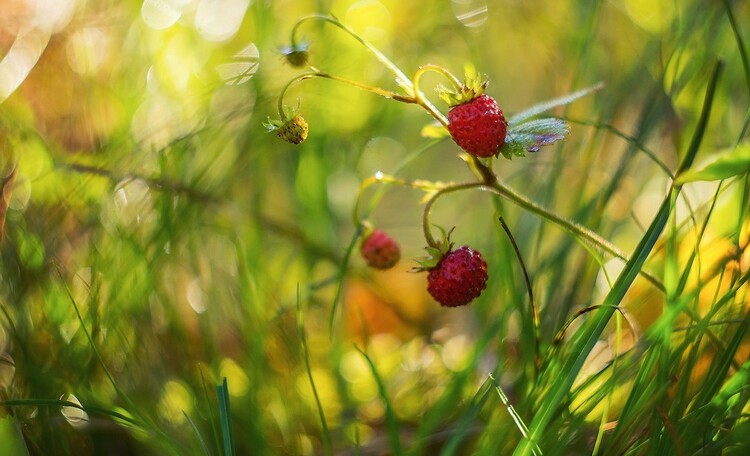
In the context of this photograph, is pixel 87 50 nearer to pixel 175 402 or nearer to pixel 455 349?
pixel 175 402

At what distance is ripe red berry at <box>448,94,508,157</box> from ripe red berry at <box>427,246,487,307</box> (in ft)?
0.36

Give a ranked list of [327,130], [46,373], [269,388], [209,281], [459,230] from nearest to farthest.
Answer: [46,373] < [269,388] < [209,281] < [327,130] < [459,230]

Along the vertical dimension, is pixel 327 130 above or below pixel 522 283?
above

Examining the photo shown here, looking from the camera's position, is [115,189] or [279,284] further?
[279,284]

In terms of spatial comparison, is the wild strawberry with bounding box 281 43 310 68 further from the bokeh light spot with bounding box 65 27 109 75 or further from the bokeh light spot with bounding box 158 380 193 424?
the bokeh light spot with bounding box 65 27 109 75

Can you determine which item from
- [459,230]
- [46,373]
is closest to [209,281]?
[46,373]

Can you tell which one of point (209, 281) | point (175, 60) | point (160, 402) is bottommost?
point (160, 402)

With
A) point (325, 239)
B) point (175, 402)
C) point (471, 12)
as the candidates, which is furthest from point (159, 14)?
point (175, 402)

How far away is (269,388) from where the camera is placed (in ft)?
2.81

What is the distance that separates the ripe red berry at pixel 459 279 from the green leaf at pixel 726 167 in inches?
7.9

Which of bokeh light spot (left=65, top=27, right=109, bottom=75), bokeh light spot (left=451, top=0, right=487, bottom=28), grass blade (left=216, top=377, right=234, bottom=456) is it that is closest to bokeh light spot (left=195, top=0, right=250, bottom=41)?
bokeh light spot (left=65, top=27, right=109, bottom=75)

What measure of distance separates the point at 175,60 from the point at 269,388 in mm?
608

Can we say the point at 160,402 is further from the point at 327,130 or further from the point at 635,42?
the point at 635,42

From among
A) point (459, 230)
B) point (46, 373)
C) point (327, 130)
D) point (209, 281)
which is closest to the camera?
point (46, 373)
